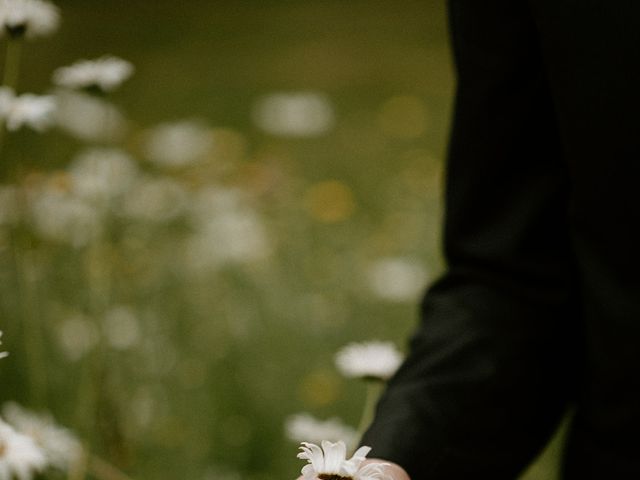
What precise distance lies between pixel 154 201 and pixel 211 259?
0.17 metres

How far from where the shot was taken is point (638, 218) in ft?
2.42

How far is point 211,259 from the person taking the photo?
1835 mm

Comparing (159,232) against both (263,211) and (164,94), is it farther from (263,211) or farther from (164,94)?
(164,94)

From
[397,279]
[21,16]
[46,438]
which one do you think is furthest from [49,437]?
[397,279]

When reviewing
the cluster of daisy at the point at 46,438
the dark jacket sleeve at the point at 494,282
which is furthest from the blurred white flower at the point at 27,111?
the dark jacket sleeve at the point at 494,282

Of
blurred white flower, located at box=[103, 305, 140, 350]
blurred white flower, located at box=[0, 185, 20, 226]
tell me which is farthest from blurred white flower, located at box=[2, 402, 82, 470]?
blurred white flower, located at box=[103, 305, 140, 350]

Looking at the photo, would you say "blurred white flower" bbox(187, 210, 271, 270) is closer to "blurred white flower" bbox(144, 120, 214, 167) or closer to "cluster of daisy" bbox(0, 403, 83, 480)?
"blurred white flower" bbox(144, 120, 214, 167)

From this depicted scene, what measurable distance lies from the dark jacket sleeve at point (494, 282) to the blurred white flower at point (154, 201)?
1.06 meters

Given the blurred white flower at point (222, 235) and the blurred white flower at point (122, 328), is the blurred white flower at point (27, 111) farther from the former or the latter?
the blurred white flower at point (222, 235)

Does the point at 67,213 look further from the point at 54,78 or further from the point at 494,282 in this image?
the point at 494,282

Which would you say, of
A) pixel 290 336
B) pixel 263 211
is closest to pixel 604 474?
pixel 290 336

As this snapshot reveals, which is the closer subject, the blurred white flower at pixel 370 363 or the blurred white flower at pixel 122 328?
the blurred white flower at pixel 370 363

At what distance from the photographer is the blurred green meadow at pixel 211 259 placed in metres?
1.27

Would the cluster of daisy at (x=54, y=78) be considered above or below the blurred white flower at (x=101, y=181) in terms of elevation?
above
